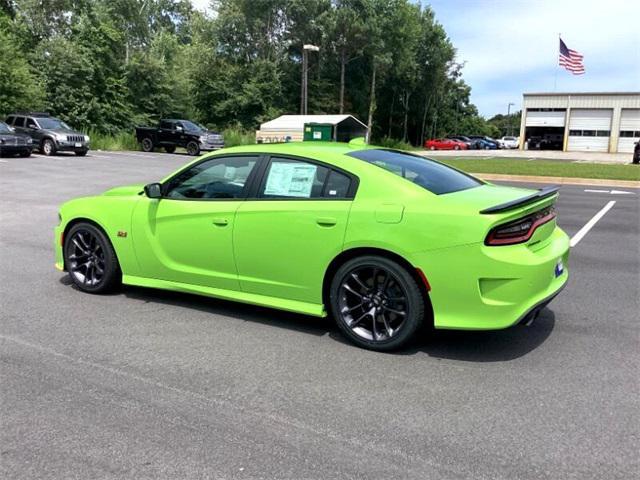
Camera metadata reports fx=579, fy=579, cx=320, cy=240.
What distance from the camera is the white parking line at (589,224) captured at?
866cm

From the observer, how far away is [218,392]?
3.55 metres

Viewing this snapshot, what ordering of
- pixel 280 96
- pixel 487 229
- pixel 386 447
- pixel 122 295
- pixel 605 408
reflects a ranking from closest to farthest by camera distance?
1. pixel 386 447
2. pixel 605 408
3. pixel 487 229
4. pixel 122 295
5. pixel 280 96

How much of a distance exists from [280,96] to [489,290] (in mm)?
52126

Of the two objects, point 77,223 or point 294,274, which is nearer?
point 294,274

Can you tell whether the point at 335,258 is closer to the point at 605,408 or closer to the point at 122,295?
the point at 605,408

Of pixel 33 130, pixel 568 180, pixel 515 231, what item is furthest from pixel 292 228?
pixel 33 130

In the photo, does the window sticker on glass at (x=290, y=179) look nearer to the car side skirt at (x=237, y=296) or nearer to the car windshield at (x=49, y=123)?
the car side skirt at (x=237, y=296)

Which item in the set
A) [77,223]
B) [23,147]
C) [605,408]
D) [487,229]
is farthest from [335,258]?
[23,147]

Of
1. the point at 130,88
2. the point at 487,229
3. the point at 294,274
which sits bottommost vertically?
the point at 294,274

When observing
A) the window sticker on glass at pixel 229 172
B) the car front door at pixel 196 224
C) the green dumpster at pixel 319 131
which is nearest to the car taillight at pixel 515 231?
the car front door at pixel 196 224

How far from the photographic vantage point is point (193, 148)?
102 ft

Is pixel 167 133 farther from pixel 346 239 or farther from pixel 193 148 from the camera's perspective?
pixel 346 239

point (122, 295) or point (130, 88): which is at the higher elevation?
point (130, 88)

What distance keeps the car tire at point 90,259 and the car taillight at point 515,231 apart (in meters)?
3.46
